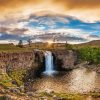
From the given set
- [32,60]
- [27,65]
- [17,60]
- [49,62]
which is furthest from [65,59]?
[17,60]

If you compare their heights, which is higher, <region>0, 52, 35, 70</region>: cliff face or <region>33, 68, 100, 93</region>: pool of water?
<region>0, 52, 35, 70</region>: cliff face

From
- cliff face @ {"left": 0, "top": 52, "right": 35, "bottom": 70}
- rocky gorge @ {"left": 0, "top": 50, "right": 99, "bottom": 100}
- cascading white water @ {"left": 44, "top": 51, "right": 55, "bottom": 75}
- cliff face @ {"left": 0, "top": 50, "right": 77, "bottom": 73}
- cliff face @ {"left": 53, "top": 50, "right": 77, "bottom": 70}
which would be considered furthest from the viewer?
cliff face @ {"left": 53, "top": 50, "right": 77, "bottom": 70}

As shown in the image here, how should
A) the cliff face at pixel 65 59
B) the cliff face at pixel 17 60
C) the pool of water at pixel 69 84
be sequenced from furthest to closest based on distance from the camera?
1. the cliff face at pixel 65 59
2. the cliff face at pixel 17 60
3. the pool of water at pixel 69 84

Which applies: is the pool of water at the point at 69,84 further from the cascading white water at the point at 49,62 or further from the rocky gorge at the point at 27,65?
the cascading white water at the point at 49,62

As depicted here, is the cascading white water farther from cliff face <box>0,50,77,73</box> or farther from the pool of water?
the pool of water

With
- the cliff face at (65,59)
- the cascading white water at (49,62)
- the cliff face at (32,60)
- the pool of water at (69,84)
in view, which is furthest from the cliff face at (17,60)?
the pool of water at (69,84)

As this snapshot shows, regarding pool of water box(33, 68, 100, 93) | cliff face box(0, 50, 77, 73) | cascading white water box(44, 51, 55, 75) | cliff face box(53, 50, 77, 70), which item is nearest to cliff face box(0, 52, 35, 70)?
cliff face box(0, 50, 77, 73)

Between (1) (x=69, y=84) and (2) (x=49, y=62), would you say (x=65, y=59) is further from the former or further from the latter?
(1) (x=69, y=84)

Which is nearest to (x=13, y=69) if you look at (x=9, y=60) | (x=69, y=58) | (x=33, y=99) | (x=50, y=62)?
(x=9, y=60)

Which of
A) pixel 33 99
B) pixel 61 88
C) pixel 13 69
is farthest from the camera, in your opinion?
pixel 13 69

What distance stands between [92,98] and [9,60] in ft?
167

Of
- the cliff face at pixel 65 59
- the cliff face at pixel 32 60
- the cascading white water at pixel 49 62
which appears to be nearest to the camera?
the cliff face at pixel 32 60

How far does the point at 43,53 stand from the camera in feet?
443

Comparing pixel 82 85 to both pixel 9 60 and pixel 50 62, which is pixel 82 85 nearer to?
pixel 9 60
